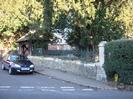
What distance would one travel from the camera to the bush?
19547mm

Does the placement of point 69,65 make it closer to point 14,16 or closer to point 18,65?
point 18,65

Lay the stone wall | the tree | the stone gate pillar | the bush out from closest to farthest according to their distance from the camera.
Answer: the bush < the stone gate pillar < the stone wall < the tree

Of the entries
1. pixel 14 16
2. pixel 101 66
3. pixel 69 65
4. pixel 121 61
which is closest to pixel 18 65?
pixel 69 65

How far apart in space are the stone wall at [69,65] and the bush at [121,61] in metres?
2.76

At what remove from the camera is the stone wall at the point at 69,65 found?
78.9ft

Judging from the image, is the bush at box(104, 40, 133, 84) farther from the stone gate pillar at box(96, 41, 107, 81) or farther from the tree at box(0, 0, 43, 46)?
the tree at box(0, 0, 43, 46)

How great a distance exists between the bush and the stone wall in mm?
2765

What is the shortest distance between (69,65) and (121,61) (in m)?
8.89

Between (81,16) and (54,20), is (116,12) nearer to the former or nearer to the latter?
(81,16)

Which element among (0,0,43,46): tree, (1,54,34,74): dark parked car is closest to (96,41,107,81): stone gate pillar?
(1,54,34,74): dark parked car

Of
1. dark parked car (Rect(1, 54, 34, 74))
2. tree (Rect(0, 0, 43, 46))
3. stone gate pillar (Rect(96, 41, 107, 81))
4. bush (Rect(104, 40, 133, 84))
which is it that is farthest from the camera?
tree (Rect(0, 0, 43, 46))

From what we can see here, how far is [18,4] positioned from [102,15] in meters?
18.0

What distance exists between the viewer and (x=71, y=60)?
92.6 ft

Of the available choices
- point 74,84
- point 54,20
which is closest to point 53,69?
point 54,20
